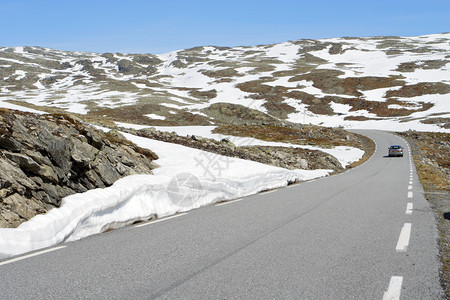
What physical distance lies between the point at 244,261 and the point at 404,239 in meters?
3.32

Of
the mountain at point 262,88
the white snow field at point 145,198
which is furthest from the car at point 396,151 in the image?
the white snow field at point 145,198

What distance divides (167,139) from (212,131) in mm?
24611

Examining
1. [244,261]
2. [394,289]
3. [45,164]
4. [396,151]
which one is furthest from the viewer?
[396,151]

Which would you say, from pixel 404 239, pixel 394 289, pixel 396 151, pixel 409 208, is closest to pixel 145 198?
pixel 404 239

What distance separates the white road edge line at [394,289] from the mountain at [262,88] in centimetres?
3305

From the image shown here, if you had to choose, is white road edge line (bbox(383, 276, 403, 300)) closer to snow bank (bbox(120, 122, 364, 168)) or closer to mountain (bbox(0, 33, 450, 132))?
mountain (bbox(0, 33, 450, 132))

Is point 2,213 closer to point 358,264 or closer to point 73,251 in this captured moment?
point 73,251

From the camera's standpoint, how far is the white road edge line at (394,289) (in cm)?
400

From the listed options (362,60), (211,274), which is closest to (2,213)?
(211,274)

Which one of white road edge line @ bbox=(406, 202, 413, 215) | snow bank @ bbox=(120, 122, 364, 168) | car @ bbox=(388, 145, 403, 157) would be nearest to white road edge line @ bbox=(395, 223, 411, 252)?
white road edge line @ bbox=(406, 202, 413, 215)

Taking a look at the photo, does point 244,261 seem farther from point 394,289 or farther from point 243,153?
point 243,153

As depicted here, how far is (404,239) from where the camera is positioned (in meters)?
6.53

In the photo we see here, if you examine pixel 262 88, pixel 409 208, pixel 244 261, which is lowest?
pixel 262 88

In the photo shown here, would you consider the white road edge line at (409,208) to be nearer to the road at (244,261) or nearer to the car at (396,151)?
the road at (244,261)
